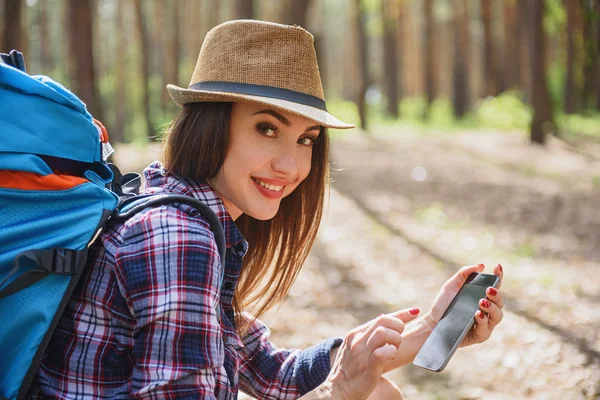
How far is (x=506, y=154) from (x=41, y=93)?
11938 millimetres

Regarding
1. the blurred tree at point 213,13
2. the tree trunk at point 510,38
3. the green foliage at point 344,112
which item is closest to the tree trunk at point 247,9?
the green foliage at point 344,112

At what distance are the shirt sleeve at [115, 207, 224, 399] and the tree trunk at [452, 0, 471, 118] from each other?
20.4 metres

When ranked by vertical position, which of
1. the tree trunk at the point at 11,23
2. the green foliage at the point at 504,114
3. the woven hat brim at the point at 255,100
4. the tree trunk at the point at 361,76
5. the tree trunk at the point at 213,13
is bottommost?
the green foliage at the point at 504,114

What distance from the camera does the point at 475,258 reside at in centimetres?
645

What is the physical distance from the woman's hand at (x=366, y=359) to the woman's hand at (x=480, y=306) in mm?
422

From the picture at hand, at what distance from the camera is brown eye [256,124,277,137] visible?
1.93 meters

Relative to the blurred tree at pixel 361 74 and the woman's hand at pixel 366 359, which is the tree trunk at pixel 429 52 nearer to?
the blurred tree at pixel 361 74

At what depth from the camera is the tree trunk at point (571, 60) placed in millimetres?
19016

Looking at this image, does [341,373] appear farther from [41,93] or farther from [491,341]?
[491,341]

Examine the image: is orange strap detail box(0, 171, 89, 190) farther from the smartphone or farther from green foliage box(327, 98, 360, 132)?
green foliage box(327, 98, 360, 132)

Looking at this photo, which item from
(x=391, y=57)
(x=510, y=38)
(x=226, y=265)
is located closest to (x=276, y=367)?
(x=226, y=265)

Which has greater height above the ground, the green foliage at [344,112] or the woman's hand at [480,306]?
the woman's hand at [480,306]

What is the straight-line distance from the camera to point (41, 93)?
60.8 inches

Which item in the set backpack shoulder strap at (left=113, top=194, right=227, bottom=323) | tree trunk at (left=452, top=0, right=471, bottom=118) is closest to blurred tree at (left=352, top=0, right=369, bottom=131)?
tree trunk at (left=452, top=0, right=471, bottom=118)
